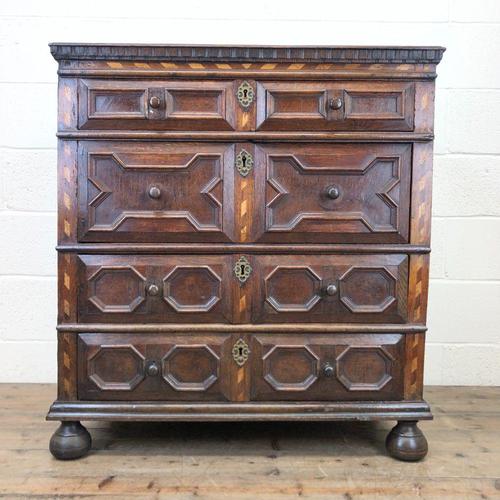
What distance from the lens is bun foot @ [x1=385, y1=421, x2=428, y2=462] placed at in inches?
77.7

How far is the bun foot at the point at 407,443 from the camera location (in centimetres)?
197

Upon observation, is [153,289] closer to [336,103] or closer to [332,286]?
[332,286]

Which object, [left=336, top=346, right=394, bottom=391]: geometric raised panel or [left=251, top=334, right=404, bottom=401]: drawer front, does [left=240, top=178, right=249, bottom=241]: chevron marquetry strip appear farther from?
[left=336, top=346, right=394, bottom=391]: geometric raised panel

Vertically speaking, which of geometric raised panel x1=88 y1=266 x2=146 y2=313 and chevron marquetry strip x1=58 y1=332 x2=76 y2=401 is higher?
geometric raised panel x1=88 y1=266 x2=146 y2=313

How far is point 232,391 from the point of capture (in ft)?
6.44

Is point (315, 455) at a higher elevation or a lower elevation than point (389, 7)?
lower

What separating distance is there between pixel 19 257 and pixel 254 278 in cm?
133

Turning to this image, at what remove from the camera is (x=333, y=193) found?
1908 mm

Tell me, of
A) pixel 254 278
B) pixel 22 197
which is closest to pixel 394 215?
pixel 254 278

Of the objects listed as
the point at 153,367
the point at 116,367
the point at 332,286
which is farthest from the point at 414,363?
the point at 116,367

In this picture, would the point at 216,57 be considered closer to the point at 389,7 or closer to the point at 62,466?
the point at 389,7

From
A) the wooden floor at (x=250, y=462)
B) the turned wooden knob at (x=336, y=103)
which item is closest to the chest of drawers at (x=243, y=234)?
the turned wooden knob at (x=336, y=103)

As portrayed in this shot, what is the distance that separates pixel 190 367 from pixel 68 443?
46 cm

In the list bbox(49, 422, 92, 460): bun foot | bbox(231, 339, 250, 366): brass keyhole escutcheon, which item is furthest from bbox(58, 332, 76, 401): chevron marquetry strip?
bbox(231, 339, 250, 366): brass keyhole escutcheon
